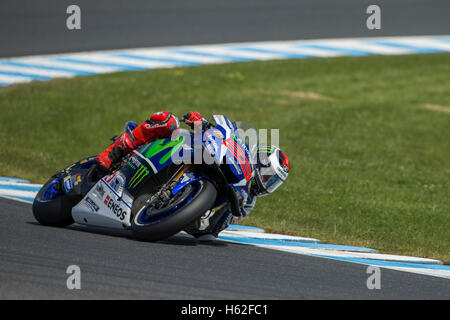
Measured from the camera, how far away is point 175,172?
720 cm

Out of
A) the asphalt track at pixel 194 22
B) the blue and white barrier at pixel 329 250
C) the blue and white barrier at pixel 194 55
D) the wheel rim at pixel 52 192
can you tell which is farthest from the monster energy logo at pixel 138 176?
the asphalt track at pixel 194 22

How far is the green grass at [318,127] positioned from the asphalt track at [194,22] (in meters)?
2.17

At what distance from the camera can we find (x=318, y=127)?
15.2m

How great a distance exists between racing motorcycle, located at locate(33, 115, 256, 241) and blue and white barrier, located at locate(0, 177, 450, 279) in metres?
1.00

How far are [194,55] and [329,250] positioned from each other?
40.4 feet

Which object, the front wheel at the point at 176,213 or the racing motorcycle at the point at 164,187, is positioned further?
the racing motorcycle at the point at 164,187

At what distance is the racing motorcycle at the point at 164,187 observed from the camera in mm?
6801

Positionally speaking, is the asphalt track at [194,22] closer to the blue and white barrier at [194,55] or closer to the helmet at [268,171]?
the blue and white barrier at [194,55]

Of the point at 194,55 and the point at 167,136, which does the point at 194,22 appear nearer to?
the point at 194,55

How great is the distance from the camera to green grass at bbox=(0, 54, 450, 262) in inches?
389

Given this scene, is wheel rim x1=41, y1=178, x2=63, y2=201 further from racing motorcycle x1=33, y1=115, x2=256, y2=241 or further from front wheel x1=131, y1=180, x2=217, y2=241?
front wheel x1=131, y1=180, x2=217, y2=241

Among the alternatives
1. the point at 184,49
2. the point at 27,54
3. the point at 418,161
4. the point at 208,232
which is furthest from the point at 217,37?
the point at 208,232

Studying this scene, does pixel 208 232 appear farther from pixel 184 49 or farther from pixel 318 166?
pixel 184 49

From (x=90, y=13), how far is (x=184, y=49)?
300 centimetres
